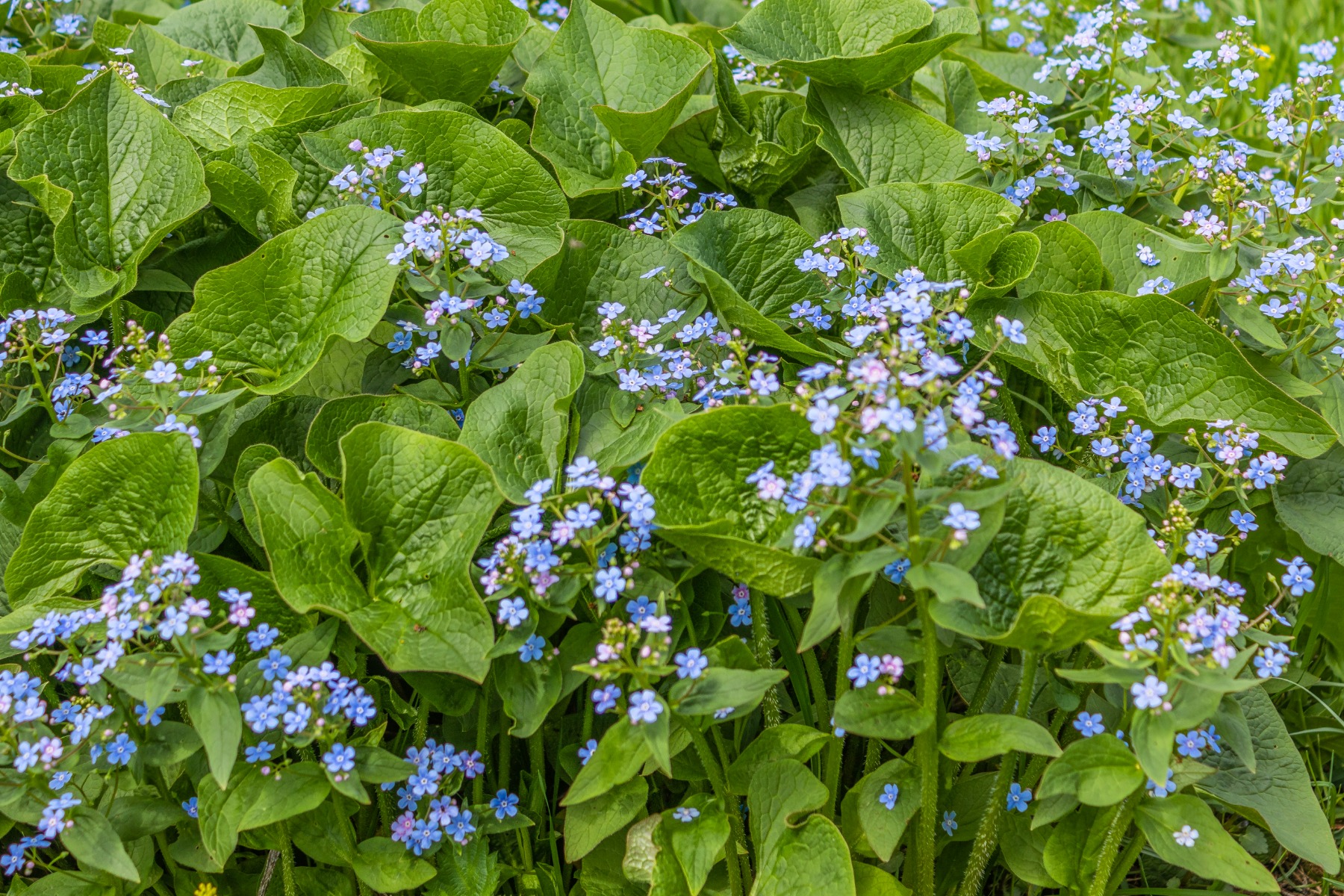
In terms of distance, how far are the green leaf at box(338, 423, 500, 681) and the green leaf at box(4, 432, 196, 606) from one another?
0.20 metres

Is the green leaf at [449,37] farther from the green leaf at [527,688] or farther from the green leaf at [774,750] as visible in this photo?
the green leaf at [774,750]

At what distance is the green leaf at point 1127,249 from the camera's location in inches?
120

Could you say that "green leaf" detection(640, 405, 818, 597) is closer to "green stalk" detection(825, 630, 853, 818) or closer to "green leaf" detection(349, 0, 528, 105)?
"green stalk" detection(825, 630, 853, 818)

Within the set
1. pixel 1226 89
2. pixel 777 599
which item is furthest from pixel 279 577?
pixel 1226 89

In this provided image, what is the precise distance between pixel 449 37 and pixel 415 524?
1917mm

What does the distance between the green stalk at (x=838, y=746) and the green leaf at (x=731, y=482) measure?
18cm

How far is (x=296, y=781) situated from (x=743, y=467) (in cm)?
104

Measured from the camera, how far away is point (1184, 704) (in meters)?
1.88

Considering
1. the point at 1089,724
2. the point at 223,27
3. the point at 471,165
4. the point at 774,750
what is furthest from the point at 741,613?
the point at 223,27

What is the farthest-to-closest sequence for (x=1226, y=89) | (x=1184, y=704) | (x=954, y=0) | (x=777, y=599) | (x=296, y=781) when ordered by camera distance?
(x=954, y=0), (x=1226, y=89), (x=777, y=599), (x=296, y=781), (x=1184, y=704)

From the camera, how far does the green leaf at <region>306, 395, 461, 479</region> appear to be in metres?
2.51

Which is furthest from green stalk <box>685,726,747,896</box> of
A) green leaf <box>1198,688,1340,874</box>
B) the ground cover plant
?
green leaf <box>1198,688,1340,874</box>

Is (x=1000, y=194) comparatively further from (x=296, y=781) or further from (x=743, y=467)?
(x=296, y=781)

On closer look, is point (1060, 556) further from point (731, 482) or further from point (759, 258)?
point (759, 258)
